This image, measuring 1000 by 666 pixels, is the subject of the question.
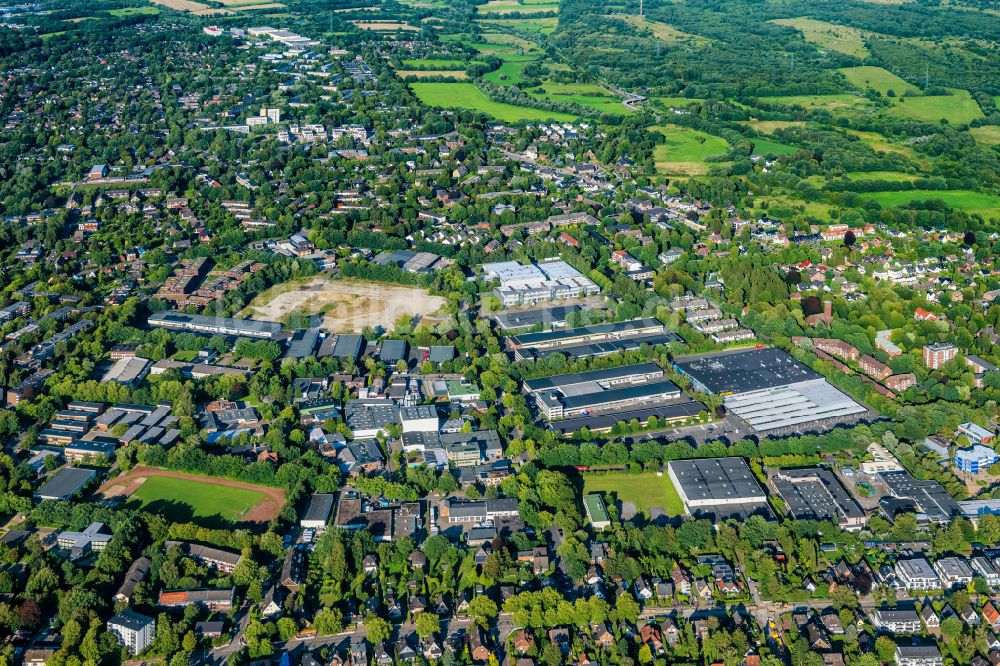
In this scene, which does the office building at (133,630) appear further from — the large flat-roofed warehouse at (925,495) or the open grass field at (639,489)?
the large flat-roofed warehouse at (925,495)

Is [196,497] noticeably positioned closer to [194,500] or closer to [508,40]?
[194,500]

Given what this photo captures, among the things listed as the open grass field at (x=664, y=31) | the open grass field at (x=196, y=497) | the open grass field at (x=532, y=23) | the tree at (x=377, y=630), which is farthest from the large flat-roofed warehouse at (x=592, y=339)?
the open grass field at (x=532, y=23)

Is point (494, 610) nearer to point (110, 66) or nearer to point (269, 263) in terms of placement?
point (269, 263)

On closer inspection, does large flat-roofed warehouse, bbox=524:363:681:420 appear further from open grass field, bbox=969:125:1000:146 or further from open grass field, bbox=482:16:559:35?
open grass field, bbox=482:16:559:35

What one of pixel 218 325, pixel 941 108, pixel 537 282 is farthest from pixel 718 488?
pixel 941 108

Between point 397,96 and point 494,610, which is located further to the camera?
point 397,96

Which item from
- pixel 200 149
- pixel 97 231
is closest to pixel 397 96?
pixel 200 149

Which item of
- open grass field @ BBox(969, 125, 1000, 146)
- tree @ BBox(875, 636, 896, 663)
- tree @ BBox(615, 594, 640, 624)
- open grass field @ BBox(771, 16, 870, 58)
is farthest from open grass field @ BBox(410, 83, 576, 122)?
tree @ BBox(875, 636, 896, 663)
